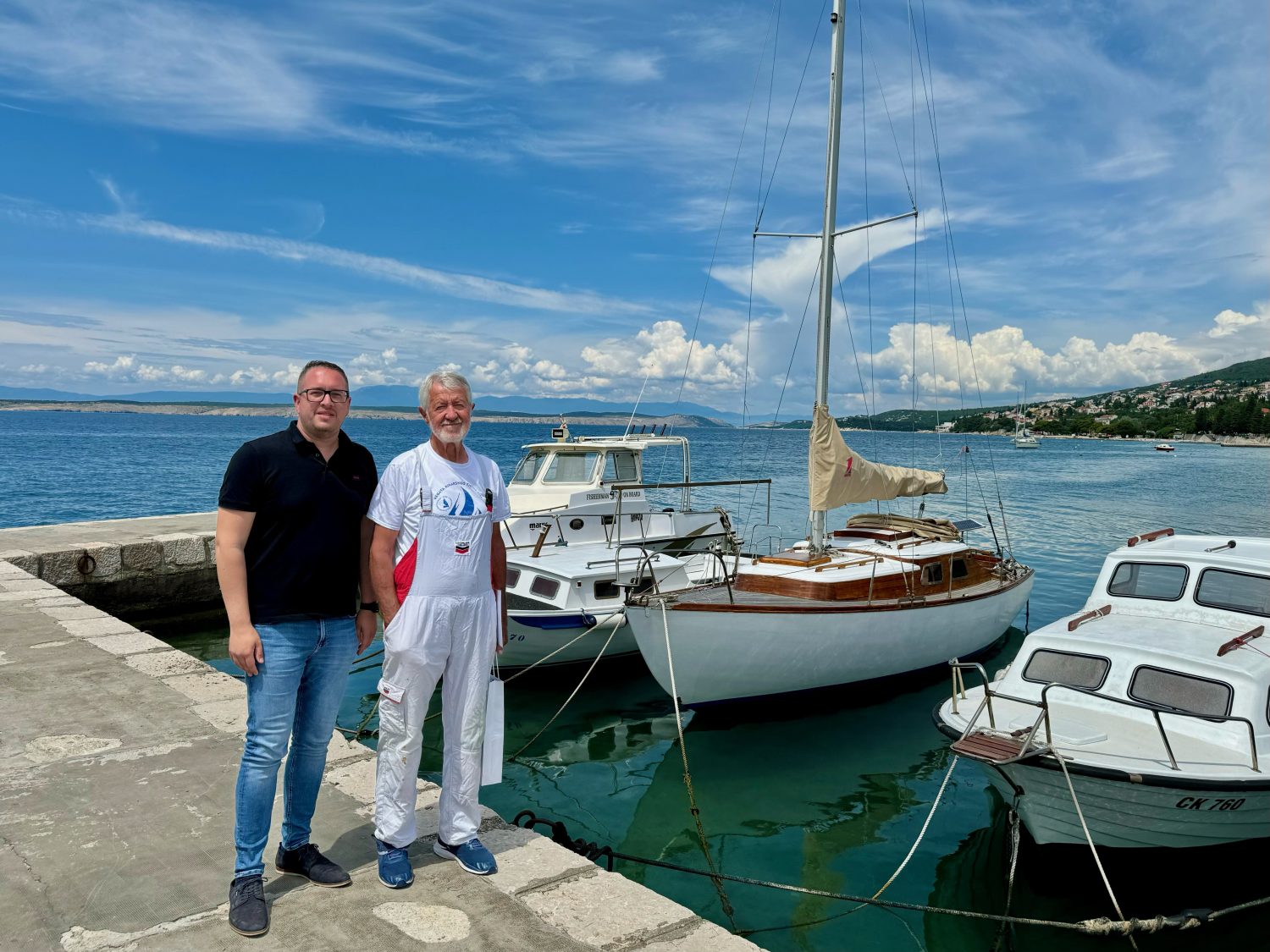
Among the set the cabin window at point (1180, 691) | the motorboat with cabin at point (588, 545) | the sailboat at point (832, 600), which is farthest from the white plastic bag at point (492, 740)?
the cabin window at point (1180, 691)

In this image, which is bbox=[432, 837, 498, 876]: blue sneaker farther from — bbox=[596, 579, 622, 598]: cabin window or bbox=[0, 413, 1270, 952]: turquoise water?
bbox=[596, 579, 622, 598]: cabin window

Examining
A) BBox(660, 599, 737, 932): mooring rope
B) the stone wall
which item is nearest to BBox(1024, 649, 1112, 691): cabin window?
BBox(660, 599, 737, 932): mooring rope

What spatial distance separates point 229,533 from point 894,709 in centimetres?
969

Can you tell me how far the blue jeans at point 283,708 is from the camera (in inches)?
134

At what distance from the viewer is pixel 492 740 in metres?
4.16

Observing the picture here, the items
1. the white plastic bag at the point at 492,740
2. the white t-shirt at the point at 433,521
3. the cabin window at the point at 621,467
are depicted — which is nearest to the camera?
the white t-shirt at the point at 433,521

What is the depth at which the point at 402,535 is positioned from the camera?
3.67 m

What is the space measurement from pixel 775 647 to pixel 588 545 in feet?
15.6

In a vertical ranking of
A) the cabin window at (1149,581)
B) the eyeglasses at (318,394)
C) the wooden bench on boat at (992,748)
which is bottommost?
the wooden bench on boat at (992,748)

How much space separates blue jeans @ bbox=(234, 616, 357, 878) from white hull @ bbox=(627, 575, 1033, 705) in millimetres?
5358

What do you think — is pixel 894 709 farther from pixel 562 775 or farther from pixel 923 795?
pixel 562 775

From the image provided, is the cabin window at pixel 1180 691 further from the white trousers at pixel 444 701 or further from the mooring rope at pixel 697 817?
the white trousers at pixel 444 701

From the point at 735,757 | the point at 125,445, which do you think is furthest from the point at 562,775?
the point at 125,445

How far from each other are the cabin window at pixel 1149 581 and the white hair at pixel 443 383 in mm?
8045
